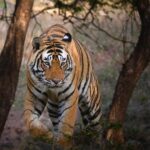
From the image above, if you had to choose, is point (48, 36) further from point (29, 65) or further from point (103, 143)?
point (103, 143)

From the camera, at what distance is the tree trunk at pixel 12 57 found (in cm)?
574

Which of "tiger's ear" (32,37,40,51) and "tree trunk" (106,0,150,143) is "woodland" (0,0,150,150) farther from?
"tiger's ear" (32,37,40,51)

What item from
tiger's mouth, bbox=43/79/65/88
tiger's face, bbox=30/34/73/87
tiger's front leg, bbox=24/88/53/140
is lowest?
tiger's front leg, bbox=24/88/53/140

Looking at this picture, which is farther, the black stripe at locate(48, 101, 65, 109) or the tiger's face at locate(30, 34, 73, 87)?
the black stripe at locate(48, 101, 65, 109)

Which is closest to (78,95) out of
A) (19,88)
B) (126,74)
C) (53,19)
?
(126,74)

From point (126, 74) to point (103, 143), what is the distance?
973 millimetres

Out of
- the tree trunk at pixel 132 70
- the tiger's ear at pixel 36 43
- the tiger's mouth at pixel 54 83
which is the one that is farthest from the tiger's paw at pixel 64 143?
the tiger's ear at pixel 36 43

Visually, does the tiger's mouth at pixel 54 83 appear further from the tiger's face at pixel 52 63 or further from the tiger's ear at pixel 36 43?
the tiger's ear at pixel 36 43

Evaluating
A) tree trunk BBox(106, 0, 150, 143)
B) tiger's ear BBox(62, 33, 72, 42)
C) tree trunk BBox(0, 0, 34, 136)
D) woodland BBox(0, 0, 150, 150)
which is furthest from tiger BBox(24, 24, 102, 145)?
tree trunk BBox(0, 0, 34, 136)

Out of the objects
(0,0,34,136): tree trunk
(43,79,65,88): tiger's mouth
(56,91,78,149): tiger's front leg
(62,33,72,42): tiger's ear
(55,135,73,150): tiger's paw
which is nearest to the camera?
(0,0,34,136): tree trunk

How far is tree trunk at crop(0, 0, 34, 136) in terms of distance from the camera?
574cm

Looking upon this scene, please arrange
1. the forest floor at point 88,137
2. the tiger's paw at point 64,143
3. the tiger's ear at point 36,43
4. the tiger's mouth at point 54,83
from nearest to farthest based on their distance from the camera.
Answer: the forest floor at point 88,137 < the tiger's paw at point 64,143 < the tiger's mouth at point 54,83 < the tiger's ear at point 36,43

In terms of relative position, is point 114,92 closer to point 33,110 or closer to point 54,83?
point 54,83

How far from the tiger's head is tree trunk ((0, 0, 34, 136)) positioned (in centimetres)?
136
